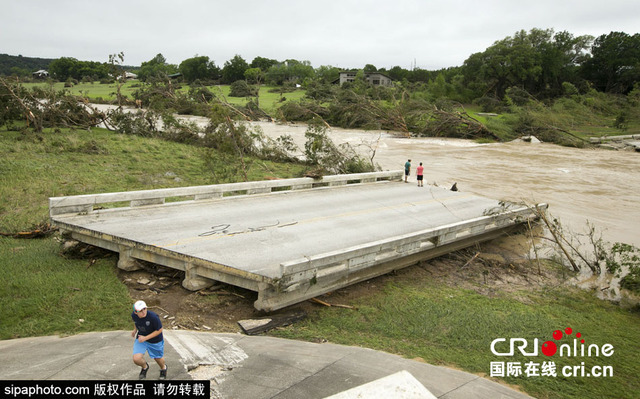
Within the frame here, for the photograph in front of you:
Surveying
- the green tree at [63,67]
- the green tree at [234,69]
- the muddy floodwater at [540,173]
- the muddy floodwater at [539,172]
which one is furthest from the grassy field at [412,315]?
the green tree at [63,67]

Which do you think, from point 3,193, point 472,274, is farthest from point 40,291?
point 472,274

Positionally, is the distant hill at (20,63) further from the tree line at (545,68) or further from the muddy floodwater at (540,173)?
the muddy floodwater at (540,173)

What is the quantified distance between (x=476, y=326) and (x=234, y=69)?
99445 millimetres

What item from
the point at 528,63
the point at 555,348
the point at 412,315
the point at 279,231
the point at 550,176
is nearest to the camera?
the point at 555,348

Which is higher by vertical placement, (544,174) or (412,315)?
(544,174)

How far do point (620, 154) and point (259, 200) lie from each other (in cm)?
3355

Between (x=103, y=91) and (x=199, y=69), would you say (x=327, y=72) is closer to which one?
(x=199, y=69)

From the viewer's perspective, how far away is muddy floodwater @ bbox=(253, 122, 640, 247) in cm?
1856

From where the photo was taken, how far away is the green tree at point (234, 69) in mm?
100062

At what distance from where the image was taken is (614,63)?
71062 millimetres

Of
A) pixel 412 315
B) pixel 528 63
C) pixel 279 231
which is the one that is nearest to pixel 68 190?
pixel 279 231

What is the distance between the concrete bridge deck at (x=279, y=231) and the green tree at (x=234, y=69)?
296 ft

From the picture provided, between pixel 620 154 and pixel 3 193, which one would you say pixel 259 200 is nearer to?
pixel 3 193

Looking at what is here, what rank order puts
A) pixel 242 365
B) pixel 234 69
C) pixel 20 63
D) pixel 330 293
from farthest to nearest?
pixel 20 63 < pixel 234 69 < pixel 330 293 < pixel 242 365
